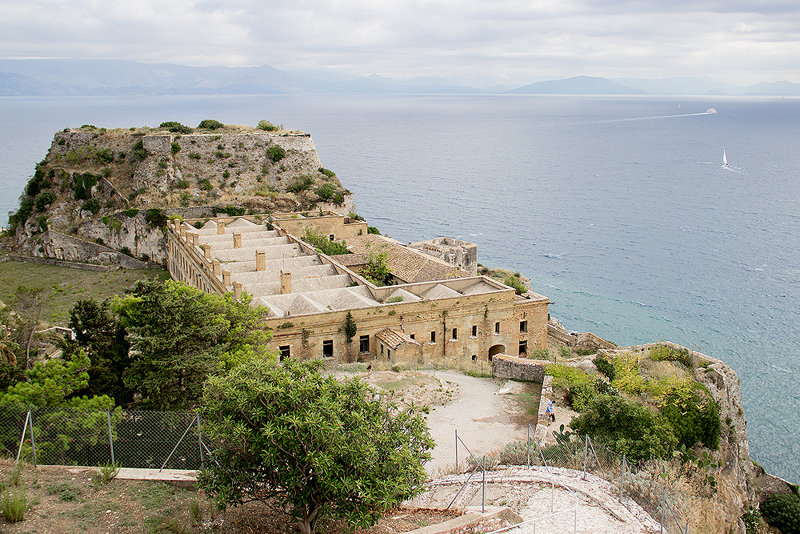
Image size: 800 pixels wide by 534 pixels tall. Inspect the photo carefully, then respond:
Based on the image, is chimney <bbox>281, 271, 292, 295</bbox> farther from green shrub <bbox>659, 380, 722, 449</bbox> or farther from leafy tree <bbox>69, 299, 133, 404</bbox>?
green shrub <bbox>659, 380, 722, 449</bbox>

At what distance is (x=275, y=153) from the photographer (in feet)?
255

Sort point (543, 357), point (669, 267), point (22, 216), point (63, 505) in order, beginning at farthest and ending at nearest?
point (669, 267)
point (22, 216)
point (543, 357)
point (63, 505)

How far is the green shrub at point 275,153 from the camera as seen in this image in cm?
7788

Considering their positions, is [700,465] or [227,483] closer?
[227,483]

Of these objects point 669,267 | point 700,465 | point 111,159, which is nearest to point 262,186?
point 111,159

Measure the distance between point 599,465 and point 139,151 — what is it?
212 feet

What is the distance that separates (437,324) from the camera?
41.1 meters

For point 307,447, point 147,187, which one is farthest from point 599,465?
point 147,187

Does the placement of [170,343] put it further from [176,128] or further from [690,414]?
[176,128]

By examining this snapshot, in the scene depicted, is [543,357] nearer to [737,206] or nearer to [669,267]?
[669,267]

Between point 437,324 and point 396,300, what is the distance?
9.50 ft

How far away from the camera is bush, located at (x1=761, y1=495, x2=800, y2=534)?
33625 millimetres

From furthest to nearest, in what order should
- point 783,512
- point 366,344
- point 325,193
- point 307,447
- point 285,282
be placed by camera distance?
point 325,193, point 285,282, point 366,344, point 783,512, point 307,447

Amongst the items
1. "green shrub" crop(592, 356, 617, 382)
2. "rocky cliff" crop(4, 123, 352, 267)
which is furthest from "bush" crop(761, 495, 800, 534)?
"rocky cliff" crop(4, 123, 352, 267)
